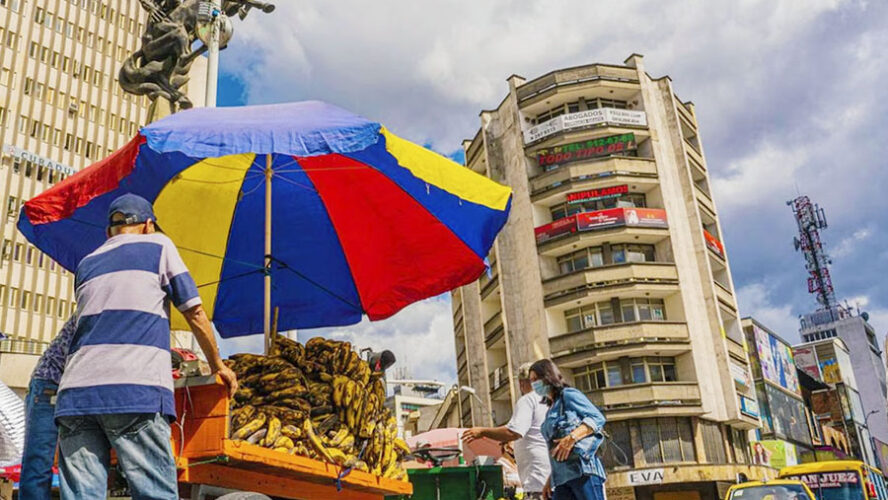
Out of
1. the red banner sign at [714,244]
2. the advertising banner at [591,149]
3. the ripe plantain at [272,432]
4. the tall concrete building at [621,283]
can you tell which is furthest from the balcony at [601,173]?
the ripe plantain at [272,432]

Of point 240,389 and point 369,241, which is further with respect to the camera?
point 369,241

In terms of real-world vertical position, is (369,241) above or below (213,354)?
above

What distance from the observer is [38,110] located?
50.2 meters

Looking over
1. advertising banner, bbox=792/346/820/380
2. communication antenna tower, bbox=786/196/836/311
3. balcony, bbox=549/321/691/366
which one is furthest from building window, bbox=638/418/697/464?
communication antenna tower, bbox=786/196/836/311

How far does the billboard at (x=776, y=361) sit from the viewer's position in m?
46.7

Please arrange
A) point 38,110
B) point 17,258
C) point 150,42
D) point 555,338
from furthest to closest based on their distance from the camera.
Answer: point 38,110, point 17,258, point 555,338, point 150,42

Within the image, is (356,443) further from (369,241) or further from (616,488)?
(616,488)

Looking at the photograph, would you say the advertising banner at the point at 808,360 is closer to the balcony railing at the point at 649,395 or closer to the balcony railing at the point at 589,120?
the balcony railing at the point at 589,120

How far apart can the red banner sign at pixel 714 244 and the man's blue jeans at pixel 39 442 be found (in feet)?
135

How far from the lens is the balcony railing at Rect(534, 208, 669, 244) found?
3834cm

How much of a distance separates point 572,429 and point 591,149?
36.9 metres

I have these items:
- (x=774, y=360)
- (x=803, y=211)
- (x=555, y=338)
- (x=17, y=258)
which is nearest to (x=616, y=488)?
(x=555, y=338)

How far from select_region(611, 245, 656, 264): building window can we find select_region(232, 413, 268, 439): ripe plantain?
34958mm

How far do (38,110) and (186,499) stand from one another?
5442 cm
